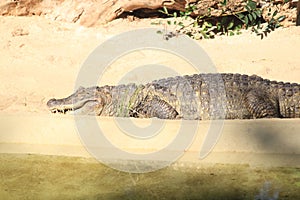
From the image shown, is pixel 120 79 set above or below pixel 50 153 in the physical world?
above

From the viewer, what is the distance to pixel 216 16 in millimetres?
8203

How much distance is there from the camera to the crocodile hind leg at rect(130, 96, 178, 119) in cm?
552

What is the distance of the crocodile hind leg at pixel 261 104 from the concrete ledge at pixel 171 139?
1218 mm

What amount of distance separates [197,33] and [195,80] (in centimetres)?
262

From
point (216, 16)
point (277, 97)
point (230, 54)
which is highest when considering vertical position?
point (216, 16)

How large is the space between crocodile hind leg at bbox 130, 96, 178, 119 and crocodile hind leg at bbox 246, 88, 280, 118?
76cm

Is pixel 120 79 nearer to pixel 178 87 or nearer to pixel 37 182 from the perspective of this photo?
pixel 178 87

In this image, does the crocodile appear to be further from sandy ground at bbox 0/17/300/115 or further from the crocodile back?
sandy ground at bbox 0/17/300/115

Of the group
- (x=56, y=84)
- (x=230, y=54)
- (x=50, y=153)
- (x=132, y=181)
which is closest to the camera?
(x=132, y=181)

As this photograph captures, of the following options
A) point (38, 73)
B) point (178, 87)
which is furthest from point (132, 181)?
point (38, 73)

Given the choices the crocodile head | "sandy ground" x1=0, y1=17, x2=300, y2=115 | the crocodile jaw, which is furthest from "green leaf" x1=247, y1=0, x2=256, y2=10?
the crocodile jaw

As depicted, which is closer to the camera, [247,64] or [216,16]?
[247,64]

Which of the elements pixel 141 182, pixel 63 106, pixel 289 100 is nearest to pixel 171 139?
pixel 141 182

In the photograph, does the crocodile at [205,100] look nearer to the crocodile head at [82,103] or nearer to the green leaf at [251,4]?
the crocodile head at [82,103]
